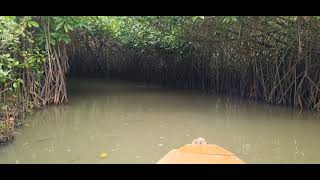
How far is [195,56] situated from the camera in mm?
14602

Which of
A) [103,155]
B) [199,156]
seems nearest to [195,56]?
[103,155]

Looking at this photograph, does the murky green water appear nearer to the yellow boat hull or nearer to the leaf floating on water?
the leaf floating on water

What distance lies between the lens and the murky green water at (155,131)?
5844 mm

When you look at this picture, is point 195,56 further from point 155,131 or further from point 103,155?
point 103,155

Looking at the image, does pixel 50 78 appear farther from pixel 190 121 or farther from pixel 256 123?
pixel 256 123

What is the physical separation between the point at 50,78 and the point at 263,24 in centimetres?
531

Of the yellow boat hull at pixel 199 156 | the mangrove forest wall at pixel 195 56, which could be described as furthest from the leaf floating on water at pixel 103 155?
the yellow boat hull at pixel 199 156

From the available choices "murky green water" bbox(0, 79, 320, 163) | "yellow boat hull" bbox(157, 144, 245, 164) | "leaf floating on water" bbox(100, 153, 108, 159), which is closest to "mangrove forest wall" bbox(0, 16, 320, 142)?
"murky green water" bbox(0, 79, 320, 163)

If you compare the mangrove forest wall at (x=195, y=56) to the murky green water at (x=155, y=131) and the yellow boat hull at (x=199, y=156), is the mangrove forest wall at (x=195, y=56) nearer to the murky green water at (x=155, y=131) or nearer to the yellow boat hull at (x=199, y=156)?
the murky green water at (x=155, y=131)

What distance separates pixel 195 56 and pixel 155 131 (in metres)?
7.50

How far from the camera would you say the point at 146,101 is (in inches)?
446
